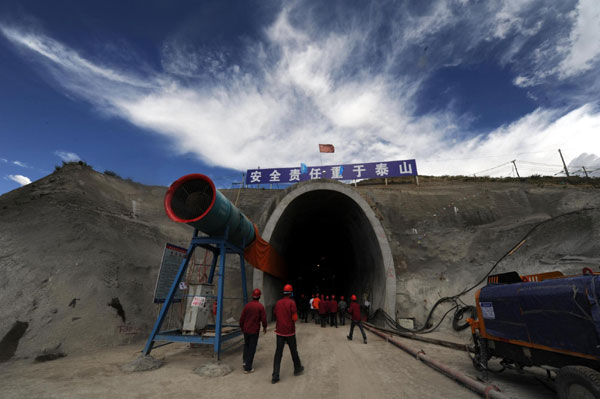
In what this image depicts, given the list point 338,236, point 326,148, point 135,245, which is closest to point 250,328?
point 135,245

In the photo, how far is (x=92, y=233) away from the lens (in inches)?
407

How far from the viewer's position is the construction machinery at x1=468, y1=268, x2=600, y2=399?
356 cm

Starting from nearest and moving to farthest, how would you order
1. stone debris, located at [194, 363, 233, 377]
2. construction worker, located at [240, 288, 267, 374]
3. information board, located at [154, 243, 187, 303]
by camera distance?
stone debris, located at [194, 363, 233, 377], construction worker, located at [240, 288, 267, 374], information board, located at [154, 243, 187, 303]

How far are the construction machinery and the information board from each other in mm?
8121

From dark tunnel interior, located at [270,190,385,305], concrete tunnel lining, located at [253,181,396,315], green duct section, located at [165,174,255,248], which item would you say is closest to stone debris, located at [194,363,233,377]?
green duct section, located at [165,174,255,248]

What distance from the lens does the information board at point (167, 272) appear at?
7.75m

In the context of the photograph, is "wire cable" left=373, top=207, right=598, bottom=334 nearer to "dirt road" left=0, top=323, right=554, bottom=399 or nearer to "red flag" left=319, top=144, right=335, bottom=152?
"dirt road" left=0, top=323, right=554, bottom=399

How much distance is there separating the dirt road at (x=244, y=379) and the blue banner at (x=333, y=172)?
54.2ft

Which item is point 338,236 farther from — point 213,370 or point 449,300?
point 213,370

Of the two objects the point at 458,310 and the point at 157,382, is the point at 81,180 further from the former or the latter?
the point at 458,310

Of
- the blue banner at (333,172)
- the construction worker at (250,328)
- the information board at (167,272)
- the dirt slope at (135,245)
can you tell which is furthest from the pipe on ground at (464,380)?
the blue banner at (333,172)

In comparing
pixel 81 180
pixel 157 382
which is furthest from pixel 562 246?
pixel 81 180

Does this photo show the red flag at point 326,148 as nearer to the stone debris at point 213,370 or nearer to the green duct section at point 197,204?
the green duct section at point 197,204

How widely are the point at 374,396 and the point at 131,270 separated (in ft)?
32.8
